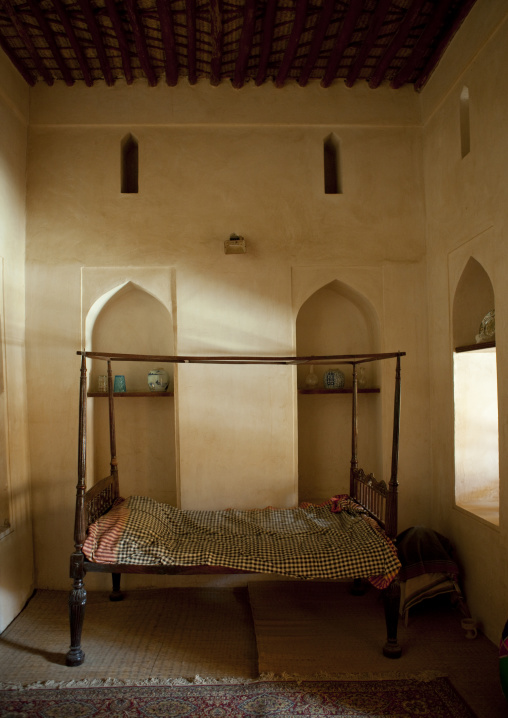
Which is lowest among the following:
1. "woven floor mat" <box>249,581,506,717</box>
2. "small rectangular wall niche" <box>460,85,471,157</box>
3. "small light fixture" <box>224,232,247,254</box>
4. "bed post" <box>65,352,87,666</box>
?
"woven floor mat" <box>249,581,506,717</box>

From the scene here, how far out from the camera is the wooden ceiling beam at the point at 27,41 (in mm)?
4246

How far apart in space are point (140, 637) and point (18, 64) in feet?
17.0

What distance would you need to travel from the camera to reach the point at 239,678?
11.9ft

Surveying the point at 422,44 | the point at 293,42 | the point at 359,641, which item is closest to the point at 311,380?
the point at 359,641

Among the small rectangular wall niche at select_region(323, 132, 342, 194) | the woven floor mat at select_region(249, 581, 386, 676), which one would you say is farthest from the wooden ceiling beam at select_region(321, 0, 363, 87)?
the woven floor mat at select_region(249, 581, 386, 676)

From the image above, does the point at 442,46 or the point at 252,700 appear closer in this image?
the point at 252,700

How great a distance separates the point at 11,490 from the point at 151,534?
1.53 meters

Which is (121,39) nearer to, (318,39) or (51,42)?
(51,42)

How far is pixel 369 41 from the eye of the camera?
4723 mm

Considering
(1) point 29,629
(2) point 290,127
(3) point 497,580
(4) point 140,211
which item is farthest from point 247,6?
(1) point 29,629

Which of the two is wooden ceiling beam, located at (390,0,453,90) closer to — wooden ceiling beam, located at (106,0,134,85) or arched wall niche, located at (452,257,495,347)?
arched wall niche, located at (452,257,495,347)

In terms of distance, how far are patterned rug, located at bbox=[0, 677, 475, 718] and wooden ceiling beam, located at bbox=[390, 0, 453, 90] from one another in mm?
5038

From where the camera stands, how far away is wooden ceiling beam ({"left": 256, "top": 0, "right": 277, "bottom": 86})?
14.1ft

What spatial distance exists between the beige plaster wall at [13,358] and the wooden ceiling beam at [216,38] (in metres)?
1.86
